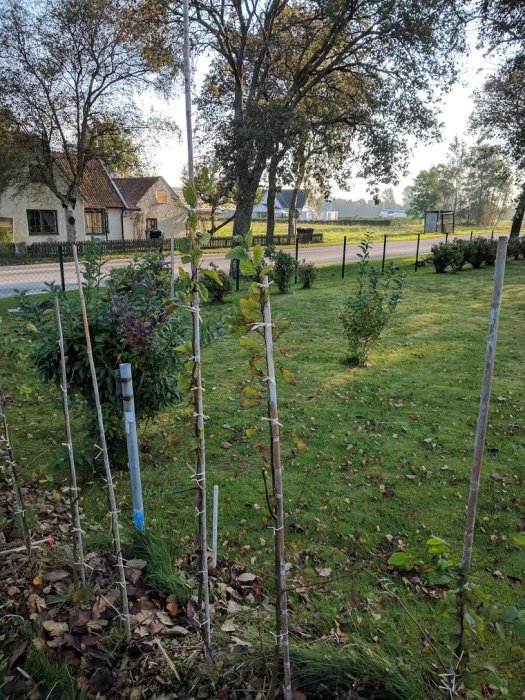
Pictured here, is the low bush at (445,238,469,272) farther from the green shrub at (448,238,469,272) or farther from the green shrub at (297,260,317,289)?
the green shrub at (297,260,317,289)

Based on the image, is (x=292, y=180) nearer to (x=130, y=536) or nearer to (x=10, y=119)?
(x=10, y=119)

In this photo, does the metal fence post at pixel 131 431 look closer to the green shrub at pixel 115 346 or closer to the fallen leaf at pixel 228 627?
the green shrub at pixel 115 346

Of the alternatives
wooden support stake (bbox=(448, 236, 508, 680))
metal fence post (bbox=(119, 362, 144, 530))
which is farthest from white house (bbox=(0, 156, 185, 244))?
wooden support stake (bbox=(448, 236, 508, 680))

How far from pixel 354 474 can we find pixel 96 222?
1195 inches

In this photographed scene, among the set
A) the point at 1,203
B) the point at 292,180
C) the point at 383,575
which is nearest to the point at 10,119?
the point at 1,203

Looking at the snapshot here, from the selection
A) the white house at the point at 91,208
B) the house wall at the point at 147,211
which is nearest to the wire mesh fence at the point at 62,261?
the white house at the point at 91,208

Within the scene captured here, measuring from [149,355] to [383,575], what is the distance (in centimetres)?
209

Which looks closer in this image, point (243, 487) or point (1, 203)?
point (243, 487)

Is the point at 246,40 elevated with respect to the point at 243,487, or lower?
elevated

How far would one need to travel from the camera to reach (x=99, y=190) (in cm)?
3097

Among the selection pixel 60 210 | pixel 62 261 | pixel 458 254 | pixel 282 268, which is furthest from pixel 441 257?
pixel 60 210

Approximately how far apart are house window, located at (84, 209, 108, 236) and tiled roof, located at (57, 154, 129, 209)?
0.58 m

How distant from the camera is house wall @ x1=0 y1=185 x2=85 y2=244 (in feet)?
85.7

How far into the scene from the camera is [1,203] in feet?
85.8
